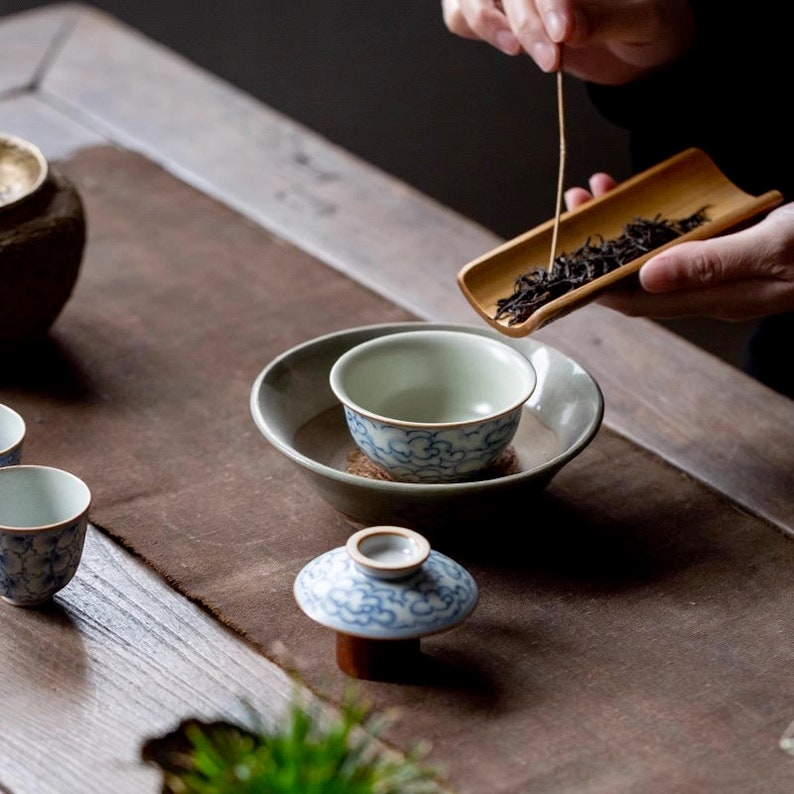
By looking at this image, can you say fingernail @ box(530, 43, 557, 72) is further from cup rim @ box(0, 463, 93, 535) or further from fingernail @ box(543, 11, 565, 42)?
cup rim @ box(0, 463, 93, 535)

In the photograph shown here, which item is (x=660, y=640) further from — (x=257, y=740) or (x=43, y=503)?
(x=43, y=503)

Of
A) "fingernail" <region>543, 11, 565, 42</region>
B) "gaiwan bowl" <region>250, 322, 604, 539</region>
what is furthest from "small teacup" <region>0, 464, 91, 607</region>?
"fingernail" <region>543, 11, 565, 42</region>

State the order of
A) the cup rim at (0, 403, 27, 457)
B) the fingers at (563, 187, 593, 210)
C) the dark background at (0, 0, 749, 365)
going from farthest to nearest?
1. the dark background at (0, 0, 749, 365)
2. the fingers at (563, 187, 593, 210)
3. the cup rim at (0, 403, 27, 457)

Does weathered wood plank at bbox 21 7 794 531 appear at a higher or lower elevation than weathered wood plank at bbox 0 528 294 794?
lower

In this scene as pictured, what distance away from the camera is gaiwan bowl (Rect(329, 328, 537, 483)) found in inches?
44.3

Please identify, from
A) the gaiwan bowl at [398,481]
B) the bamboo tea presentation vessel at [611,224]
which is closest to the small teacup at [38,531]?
the gaiwan bowl at [398,481]

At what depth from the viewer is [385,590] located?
0.96 meters

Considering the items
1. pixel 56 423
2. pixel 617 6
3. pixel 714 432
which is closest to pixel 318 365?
pixel 56 423

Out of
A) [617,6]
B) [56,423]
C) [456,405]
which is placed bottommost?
[56,423]

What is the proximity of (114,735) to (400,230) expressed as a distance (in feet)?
3.16

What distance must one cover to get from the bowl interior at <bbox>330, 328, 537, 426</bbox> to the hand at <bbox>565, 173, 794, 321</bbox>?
5.4 inches

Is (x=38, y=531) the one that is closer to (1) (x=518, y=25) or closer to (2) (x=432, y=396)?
(2) (x=432, y=396)

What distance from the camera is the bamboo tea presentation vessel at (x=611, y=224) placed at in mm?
1257

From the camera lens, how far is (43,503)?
44.3 inches
